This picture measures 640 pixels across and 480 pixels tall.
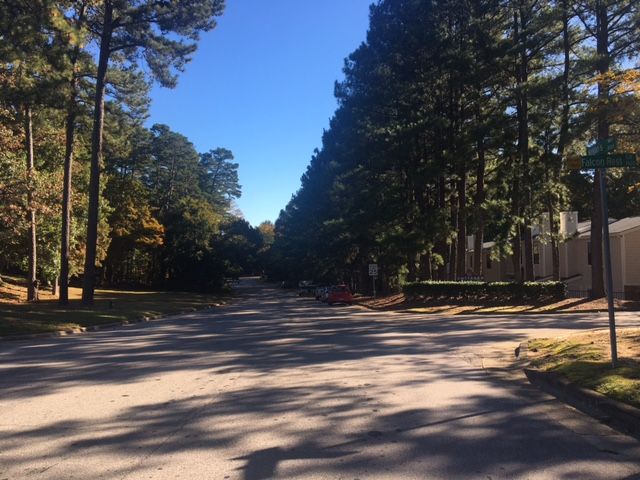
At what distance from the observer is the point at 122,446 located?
234 inches

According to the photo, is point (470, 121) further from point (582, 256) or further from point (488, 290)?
point (582, 256)

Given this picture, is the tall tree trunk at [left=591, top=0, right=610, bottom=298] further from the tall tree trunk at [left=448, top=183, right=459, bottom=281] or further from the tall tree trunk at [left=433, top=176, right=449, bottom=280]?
the tall tree trunk at [left=448, top=183, right=459, bottom=281]

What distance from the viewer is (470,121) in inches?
1388

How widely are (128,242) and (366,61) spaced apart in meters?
42.5

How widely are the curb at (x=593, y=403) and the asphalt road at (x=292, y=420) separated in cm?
Result: 20

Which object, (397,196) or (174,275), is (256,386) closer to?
(397,196)

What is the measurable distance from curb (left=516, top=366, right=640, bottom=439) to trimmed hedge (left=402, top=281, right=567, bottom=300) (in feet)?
70.9

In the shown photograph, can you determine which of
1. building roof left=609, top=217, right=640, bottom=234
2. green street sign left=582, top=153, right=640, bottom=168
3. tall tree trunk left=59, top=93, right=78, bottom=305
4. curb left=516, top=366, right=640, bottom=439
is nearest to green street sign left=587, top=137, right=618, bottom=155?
green street sign left=582, top=153, right=640, bottom=168

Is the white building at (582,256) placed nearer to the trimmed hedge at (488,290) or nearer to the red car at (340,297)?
the trimmed hedge at (488,290)

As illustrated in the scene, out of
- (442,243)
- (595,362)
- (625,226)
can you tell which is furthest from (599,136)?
(595,362)

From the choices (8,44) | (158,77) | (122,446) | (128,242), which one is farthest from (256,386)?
(128,242)

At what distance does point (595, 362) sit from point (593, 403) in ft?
8.18

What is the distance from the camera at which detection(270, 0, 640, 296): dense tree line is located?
1061 inches

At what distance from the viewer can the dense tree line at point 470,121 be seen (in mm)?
26938
